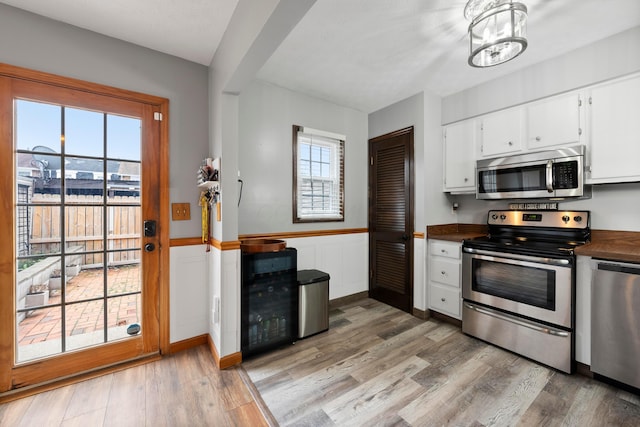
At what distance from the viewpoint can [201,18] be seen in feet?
6.03

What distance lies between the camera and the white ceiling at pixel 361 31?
68.1 inches

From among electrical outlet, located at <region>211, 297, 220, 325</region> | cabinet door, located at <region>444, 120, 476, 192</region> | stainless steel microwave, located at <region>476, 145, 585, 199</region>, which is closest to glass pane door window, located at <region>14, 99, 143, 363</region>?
electrical outlet, located at <region>211, 297, 220, 325</region>

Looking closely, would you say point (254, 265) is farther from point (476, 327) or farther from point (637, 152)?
point (637, 152)

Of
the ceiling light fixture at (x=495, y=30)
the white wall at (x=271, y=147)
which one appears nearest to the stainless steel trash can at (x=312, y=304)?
the white wall at (x=271, y=147)

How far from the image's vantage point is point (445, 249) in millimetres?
2883

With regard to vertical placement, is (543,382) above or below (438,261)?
below

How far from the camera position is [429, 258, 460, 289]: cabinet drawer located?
2.77 metres

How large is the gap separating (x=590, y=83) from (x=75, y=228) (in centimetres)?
428

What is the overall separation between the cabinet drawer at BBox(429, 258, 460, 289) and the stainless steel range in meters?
0.12

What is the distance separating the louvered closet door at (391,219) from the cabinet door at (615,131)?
153 cm

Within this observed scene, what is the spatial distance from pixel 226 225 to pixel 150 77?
1.40m

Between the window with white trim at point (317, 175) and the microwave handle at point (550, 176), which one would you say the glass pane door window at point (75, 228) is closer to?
the window with white trim at point (317, 175)

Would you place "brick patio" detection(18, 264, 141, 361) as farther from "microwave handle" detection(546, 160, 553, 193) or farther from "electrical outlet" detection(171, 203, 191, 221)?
"microwave handle" detection(546, 160, 553, 193)

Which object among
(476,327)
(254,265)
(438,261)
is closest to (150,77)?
(254,265)
